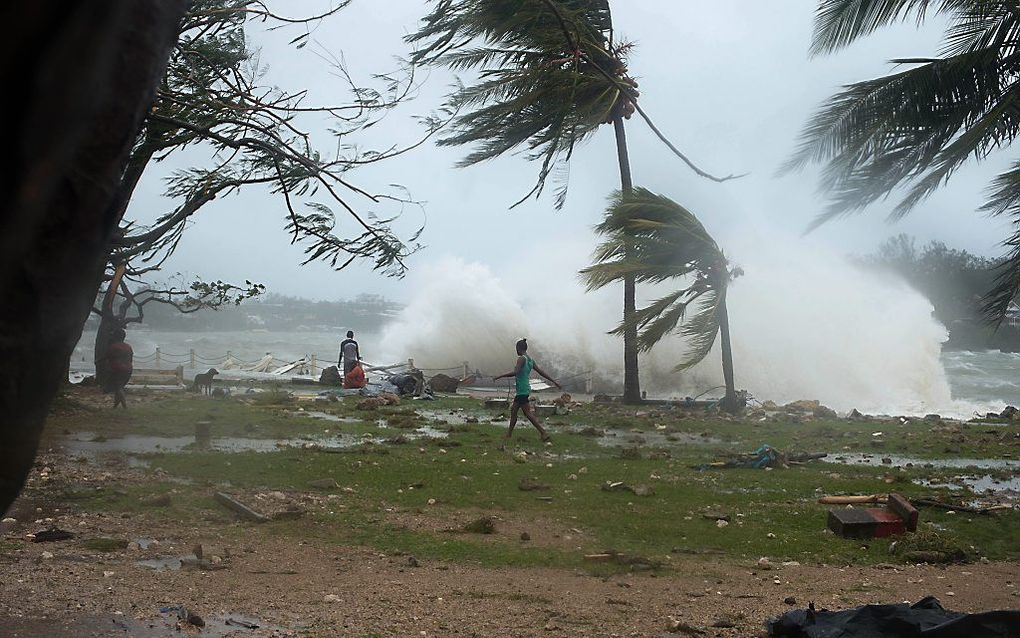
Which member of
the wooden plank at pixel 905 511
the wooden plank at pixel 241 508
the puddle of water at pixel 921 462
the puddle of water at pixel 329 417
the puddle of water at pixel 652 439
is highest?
the puddle of water at pixel 329 417

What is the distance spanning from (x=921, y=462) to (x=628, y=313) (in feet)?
27.7

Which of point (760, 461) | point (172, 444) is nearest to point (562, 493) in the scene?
point (760, 461)

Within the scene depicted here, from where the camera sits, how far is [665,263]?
19.0 metres

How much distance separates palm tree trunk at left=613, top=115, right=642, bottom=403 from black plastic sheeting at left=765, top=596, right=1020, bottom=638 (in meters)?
14.3

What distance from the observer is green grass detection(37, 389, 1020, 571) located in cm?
681

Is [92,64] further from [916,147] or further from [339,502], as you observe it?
[916,147]

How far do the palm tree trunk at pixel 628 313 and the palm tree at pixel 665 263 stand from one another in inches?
13.2

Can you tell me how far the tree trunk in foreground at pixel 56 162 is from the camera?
3.93 feet

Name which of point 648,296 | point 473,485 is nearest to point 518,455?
point 473,485

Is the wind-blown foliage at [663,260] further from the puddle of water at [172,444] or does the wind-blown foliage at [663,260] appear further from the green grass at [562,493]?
the puddle of water at [172,444]

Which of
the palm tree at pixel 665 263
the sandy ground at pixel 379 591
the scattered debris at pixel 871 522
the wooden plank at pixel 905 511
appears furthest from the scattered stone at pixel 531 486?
the palm tree at pixel 665 263

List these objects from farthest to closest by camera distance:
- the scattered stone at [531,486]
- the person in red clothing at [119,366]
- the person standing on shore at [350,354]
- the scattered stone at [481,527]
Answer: the person standing on shore at [350,354] < the person in red clothing at [119,366] < the scattered stone at [531,486] < the scattered stone at [481,527]

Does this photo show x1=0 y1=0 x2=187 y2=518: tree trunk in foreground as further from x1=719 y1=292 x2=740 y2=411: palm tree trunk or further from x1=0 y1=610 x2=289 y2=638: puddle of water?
x1=719 y1=292 x2=740 y2=411: palm tree trunk

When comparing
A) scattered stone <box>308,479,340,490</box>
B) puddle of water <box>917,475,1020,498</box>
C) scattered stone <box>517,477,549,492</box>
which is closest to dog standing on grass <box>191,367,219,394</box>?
scattered stone <box>308,479,340,490</box>
